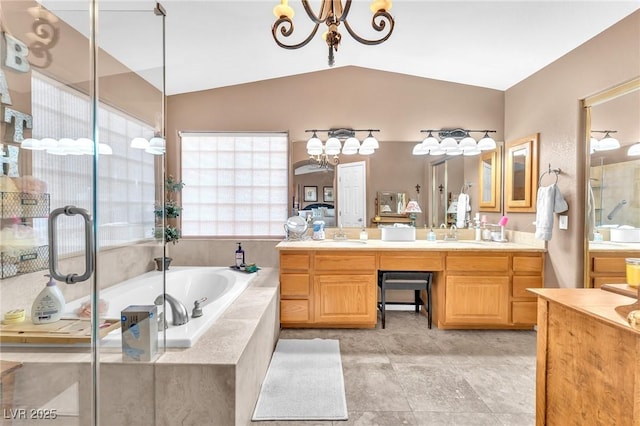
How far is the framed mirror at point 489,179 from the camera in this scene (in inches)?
132

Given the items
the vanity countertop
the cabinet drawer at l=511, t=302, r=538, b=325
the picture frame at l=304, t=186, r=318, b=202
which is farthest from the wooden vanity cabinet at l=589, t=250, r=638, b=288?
the picture frame at l=304, t=186, r=318, b=202

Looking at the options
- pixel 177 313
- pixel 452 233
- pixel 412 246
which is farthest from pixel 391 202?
pixel 177 313

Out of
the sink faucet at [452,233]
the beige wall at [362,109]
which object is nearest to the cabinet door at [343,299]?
the beige wall at [362,109]

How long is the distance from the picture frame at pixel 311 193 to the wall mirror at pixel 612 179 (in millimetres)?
2374

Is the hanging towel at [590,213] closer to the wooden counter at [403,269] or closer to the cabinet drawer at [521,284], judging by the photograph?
the wooden counter at [403,269]

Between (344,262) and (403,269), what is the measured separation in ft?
1.83

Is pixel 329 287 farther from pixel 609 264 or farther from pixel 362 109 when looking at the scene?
pixel 609 264

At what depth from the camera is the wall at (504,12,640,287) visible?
2.12 m

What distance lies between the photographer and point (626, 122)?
214 centimetres

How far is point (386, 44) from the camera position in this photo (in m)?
2.75

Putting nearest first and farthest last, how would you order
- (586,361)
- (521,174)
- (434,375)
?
(586,361) < (434,375) < (521,174)

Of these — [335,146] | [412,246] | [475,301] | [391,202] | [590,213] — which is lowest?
[475,301]

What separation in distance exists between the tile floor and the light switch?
1040 mm

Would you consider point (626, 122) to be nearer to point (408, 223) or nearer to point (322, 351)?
point (408, 223)
